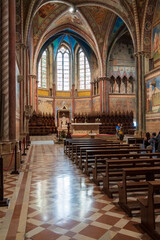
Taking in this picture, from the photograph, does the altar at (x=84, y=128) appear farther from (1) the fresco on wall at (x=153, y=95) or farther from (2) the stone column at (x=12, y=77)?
(2) the stone column at (x=12, y=77)

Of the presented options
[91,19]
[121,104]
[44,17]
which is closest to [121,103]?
[121,104]

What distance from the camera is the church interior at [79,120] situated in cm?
347

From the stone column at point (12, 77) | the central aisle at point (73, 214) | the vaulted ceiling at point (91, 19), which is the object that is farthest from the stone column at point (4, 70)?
the vaulted ceiling at point (91, 19)

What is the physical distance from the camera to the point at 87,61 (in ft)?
110

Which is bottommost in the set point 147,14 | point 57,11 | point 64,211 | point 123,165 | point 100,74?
point 64,211

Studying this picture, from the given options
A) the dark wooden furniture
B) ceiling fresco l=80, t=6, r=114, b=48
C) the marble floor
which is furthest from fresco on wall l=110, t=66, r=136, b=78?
the marble floor

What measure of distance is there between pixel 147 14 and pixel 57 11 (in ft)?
36.5

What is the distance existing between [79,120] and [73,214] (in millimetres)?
Result: 25998

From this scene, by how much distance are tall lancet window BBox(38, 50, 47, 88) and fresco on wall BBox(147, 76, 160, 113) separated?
18435mm

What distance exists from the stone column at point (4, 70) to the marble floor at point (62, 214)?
229 centimetres

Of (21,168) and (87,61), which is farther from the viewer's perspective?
(87,61)

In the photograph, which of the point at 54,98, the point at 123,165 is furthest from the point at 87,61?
the point at 123,165

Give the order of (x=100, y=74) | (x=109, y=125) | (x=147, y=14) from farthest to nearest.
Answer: (x=100, y=74) < (x=109, y=125) < (x=147, y=14)

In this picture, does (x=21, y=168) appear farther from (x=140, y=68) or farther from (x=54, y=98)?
(x=54, y=98)
